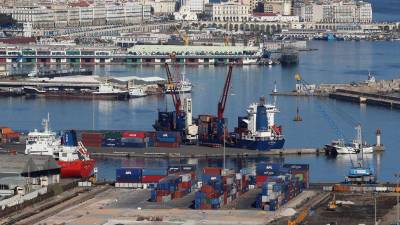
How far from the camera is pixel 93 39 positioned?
169 ft

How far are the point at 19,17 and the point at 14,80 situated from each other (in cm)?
1870

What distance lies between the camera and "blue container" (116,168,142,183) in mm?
20125

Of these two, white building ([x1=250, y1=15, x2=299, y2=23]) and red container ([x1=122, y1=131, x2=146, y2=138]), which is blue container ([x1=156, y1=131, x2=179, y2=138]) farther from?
white building ([x1=250, y1=15, x2=299, y2=23])

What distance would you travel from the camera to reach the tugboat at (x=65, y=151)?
68.5 ft

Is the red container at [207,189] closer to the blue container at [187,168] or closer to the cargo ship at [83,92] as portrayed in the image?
the blue container at [187,168]

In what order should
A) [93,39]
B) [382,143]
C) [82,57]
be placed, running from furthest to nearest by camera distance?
[93,39]
[82,57]
[382,143]

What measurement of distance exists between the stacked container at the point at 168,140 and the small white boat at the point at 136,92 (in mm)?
9271

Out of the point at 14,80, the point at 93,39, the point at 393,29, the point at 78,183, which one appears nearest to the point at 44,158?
the point at 78,183

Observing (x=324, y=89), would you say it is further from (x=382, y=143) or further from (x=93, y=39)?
(x=93, y=39)

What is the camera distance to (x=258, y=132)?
2459cm

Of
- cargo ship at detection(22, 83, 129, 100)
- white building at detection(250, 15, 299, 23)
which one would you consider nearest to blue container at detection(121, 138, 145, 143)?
cargo ship at detection(22, 83, 129, 100)

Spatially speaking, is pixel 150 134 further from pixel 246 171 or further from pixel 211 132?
pixel 246 171

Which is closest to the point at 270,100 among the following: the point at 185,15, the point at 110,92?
the point at 110,92

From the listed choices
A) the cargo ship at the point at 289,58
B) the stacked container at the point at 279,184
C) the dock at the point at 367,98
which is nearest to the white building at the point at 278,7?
the cargo ship at the point at 289,58
